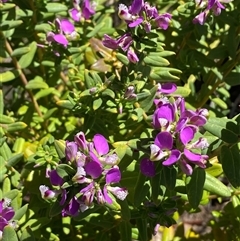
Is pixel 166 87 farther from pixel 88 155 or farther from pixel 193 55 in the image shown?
pixel 88 155

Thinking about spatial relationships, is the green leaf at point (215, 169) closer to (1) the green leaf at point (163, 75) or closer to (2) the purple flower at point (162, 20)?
(1) the green leaf at point (163, 75)

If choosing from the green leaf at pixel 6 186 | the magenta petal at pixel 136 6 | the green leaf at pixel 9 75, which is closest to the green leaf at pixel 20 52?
the green leaf at pixel 9 75

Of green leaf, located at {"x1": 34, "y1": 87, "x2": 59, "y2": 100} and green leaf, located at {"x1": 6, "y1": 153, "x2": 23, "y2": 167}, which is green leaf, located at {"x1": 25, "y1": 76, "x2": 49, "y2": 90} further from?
green leaf, located at {"x1": 6, "y1": 153, "x2": 23, "y2": 167}

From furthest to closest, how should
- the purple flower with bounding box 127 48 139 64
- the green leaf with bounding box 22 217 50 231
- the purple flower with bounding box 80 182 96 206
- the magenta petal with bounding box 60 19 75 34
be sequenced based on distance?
the magenta petal with bounding box 60 19 75 34, the green leaf with bounding box 22 217 50 231, the purple flower with bounding box 127 48 139 64, the purple flower with bounding box 80 182 96 206

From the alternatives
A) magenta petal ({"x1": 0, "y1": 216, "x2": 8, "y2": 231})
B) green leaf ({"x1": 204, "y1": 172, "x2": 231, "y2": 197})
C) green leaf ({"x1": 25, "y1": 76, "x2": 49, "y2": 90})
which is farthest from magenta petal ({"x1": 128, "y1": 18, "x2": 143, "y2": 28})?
green leaf ({"x1": 25, "y1": 76, "x2": 49, "y2": 90})

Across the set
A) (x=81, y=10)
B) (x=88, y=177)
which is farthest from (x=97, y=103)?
(x=81, y=10)

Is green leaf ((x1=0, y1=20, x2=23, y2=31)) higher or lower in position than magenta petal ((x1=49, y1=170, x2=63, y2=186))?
higher

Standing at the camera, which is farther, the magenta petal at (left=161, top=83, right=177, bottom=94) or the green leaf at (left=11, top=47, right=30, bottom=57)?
the green leaf at (left=11, top=47, right=30, bottom=57)
